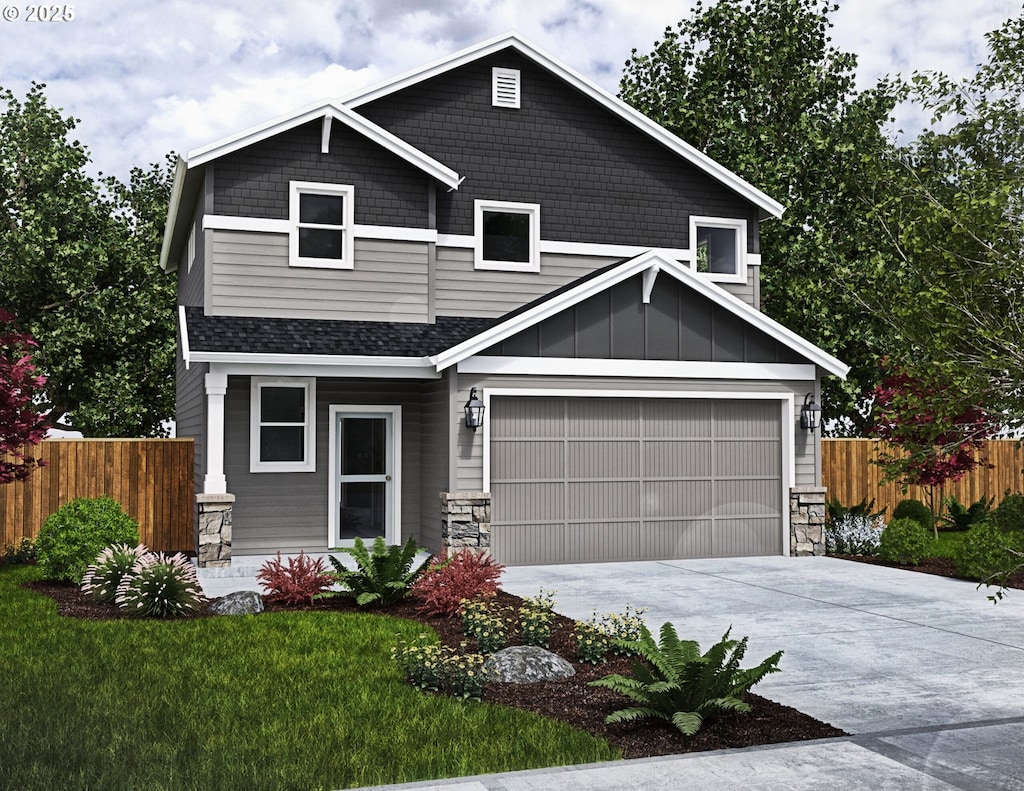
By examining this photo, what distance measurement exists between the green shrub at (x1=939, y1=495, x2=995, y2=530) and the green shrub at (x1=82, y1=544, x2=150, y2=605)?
15.4m

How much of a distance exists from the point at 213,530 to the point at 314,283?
4017mm

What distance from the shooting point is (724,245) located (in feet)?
62.3

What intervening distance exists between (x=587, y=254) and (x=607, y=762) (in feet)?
42.5

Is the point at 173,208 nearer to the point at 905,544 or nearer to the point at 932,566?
the point at 905,544

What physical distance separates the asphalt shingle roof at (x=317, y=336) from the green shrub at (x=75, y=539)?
250 cm

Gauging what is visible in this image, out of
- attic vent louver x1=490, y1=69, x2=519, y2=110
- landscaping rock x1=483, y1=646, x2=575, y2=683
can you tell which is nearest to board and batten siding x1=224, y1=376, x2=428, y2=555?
attic vent louver x1=490, y1=69, x2=519, y2=110

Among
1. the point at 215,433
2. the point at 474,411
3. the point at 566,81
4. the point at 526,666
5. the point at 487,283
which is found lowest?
the point at 526,666

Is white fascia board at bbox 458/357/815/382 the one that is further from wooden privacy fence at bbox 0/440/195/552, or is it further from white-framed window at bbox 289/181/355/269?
wooden privacy fence at bbox 0/440/195/552

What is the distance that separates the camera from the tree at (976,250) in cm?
529

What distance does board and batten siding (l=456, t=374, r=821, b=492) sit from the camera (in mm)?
14445

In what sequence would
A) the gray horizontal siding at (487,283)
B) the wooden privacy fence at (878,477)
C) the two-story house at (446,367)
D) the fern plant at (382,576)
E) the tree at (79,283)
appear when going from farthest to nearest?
the tree at (79,283)
the wooden privacy fence at (878,477)
the gray horizontal siding at (487,283)
the two-story house at (446,367)
the fern plant at (382,576)

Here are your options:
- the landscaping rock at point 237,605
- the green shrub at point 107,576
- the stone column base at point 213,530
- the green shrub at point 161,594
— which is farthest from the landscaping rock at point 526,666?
the stone column base at point 213,530

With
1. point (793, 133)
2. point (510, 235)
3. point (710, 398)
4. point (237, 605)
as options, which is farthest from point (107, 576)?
point (793, 133)

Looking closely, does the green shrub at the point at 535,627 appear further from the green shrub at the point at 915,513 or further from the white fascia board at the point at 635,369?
the green shrub at the point at 915,513
